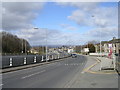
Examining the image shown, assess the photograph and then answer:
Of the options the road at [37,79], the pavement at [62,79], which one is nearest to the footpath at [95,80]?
the pavement at [62,79]

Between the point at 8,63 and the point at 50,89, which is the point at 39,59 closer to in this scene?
the point at 8,63

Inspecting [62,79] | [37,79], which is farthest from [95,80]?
[37,79]

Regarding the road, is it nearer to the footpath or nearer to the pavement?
the pavement

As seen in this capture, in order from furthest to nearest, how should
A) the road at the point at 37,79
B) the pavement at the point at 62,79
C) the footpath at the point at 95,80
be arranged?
1. the road at the point at 37,79
2. the pavement at the point at 62,79
3. the footpath at the point at 95,80

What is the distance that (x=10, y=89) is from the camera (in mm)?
9906

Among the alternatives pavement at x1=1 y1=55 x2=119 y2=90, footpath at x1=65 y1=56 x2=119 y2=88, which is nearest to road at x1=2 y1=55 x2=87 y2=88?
pavement at x1=1 y1=55 x2=119 y2=90

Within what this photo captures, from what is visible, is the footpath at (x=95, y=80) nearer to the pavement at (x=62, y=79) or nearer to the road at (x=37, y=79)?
the pavement at (x=62, y=79)

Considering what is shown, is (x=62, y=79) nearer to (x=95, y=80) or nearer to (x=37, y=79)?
(x=37, y=79)

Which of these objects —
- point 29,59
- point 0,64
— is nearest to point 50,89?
point 0,64

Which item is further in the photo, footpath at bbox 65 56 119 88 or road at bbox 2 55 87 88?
road at bbox 2 55 87 88

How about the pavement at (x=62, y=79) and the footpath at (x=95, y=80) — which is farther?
the pavement at (x=62, y=79)

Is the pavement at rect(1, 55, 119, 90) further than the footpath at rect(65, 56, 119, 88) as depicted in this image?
Yes

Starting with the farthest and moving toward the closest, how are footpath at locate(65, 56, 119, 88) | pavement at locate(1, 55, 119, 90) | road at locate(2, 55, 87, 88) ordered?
road at locate(2, 55, 87, 88) → pavement at locate(1, 55, 119, 90) → footpath at locate(65, 56, 119, 88)

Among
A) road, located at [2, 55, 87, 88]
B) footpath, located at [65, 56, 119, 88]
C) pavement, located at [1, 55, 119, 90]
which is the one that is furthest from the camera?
road, located at [2, 55, 87, 88]
